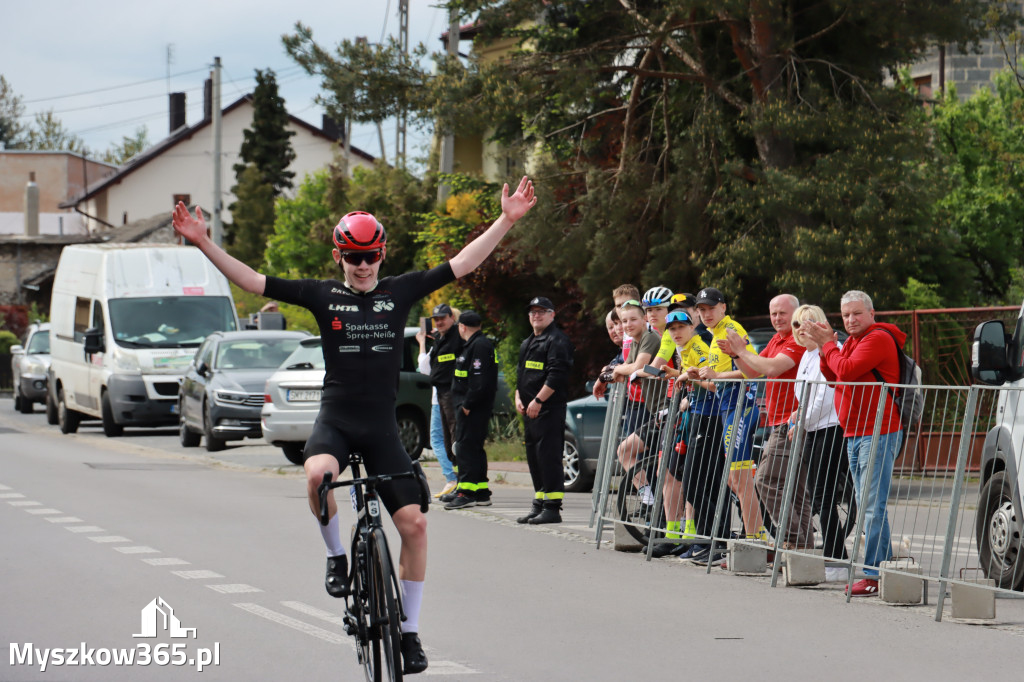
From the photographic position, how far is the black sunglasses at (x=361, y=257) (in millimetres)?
6184

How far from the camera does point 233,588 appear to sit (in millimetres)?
8930

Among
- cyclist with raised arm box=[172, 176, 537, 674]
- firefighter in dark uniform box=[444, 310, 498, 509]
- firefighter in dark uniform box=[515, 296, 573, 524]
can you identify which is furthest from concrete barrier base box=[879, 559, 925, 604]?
firefighter in dark uniform box=[444, 310, 498, 509]

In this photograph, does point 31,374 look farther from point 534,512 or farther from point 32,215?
point 32,215

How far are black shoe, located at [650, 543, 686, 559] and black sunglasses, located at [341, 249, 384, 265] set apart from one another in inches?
206

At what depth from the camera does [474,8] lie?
2005cm

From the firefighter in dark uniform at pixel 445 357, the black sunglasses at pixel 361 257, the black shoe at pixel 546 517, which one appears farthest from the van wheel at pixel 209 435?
the black sunglasses at pixel 361 257

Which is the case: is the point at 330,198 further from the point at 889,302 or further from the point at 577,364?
the point at 889,302

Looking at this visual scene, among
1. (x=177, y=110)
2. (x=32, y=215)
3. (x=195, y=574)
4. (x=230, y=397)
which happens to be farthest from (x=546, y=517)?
(x=177, y=110)

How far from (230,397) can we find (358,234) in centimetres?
1576

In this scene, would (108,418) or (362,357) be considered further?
(108,418)

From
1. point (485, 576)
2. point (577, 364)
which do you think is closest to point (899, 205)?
point (577, 364)

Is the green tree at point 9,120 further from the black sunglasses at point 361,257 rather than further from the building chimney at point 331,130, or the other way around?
the black sunglasses at point 361,257

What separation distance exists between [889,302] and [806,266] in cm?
133

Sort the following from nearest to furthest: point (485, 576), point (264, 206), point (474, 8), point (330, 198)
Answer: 1. point (485, 576)
2. point (474, 8)
3. point (330, 198)
4. point (264, 206)
